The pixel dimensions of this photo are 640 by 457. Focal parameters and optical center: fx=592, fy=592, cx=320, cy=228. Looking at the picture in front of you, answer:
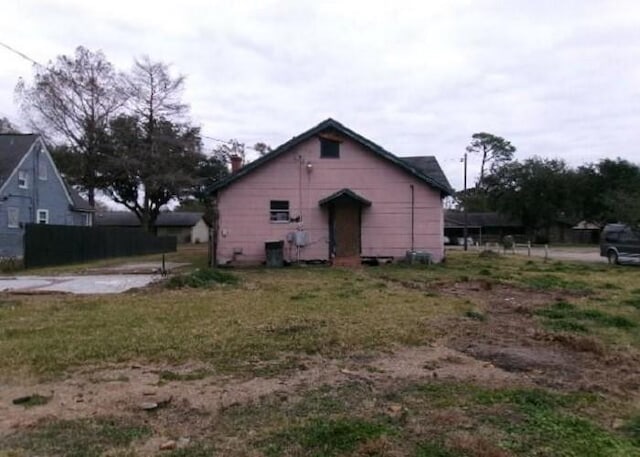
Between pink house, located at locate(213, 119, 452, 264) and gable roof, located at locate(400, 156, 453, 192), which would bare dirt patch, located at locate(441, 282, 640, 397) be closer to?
pink house, located at locate(213, 119, 452, 264)

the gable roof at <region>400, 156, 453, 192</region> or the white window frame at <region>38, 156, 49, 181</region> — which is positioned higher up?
the white window frame at <region>38, 156, 49, 181</region>

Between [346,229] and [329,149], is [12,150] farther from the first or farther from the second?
[346,229]

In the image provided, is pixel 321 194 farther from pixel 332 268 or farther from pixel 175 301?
pixel 175 301

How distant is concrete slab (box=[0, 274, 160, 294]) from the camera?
44.7 ft

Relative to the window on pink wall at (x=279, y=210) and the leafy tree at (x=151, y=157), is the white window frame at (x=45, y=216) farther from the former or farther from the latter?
the window on pink wall at (x=279, y=210)

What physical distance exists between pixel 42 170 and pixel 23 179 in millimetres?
2210

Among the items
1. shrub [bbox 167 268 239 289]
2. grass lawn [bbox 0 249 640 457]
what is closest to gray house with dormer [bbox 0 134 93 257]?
shrub [bbox 167 268 239 289]

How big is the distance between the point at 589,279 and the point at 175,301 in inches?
470

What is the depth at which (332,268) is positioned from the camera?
20.7m

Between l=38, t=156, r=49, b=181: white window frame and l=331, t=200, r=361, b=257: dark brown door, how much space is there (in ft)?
69.1

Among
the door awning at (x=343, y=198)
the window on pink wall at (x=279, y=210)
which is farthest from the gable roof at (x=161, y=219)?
the door awning at (x=343, y=198)

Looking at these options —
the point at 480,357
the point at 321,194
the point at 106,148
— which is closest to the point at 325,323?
the point at 480,357

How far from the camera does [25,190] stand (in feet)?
108

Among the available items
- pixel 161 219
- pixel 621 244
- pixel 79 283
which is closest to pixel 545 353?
pixel 79 283
